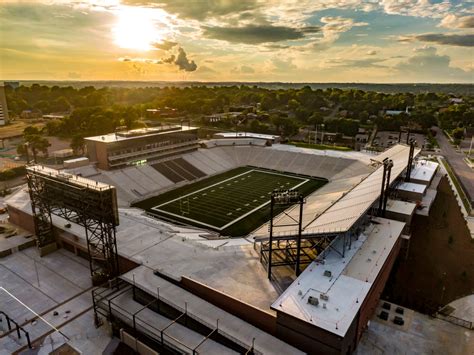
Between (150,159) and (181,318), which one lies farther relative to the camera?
(150,159)

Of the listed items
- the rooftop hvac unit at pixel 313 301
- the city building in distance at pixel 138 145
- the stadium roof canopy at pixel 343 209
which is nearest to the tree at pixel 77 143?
the city building in distance at pixel 138 145

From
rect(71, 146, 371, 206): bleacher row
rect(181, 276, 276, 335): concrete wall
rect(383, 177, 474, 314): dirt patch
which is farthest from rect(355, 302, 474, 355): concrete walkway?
rect(71, 146, 371, 206): bleacher row

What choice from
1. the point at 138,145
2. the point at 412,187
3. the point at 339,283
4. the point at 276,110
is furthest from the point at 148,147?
the point at 276,110

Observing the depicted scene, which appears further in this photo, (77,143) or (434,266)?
(77,143)

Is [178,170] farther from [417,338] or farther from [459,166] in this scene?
[459,166]

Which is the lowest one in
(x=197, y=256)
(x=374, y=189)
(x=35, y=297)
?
(x=35, y=297)

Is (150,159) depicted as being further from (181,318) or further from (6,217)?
(181,318)

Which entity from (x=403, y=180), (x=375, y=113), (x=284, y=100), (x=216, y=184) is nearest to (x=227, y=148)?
(x=216, y=184)
